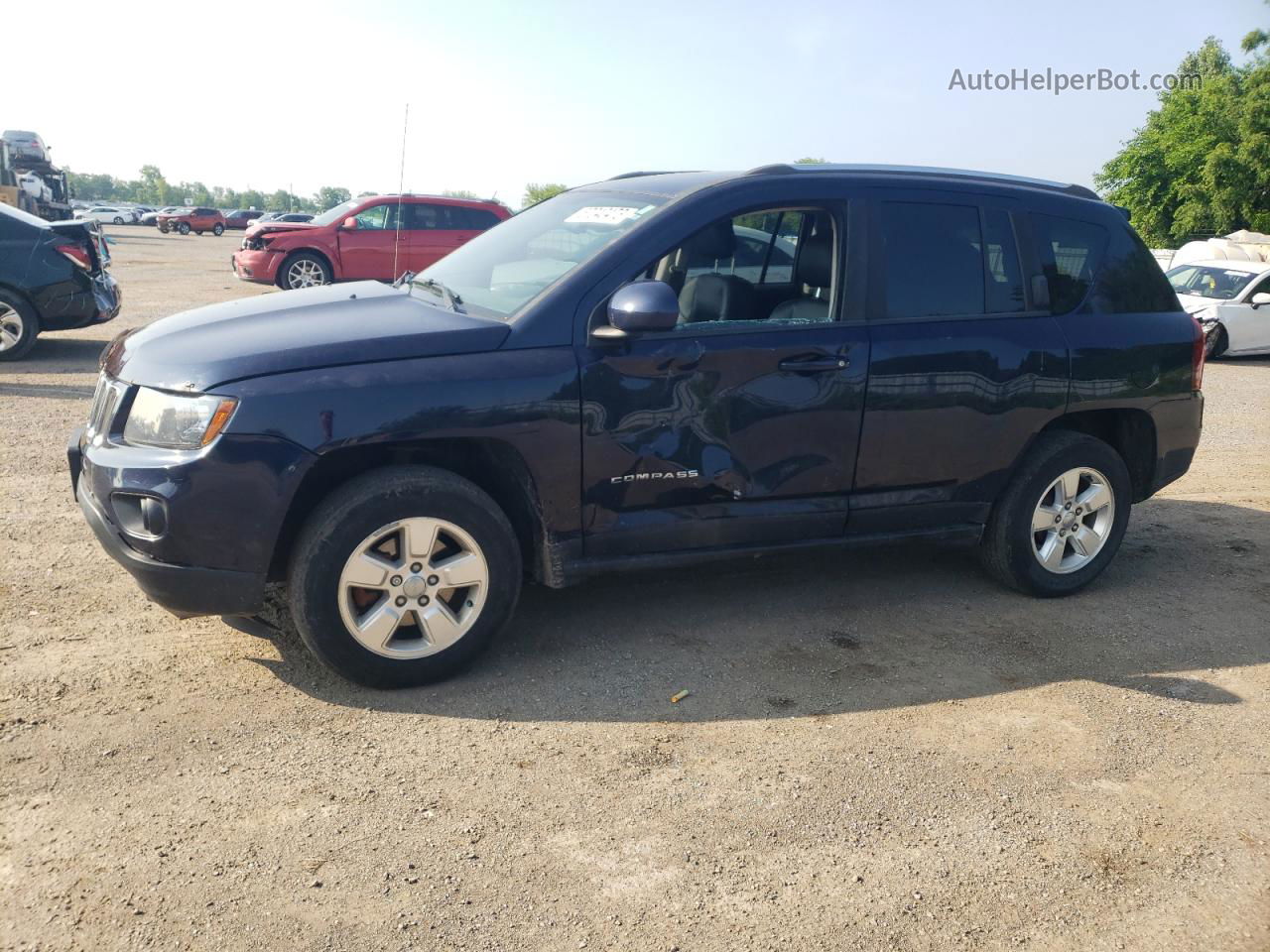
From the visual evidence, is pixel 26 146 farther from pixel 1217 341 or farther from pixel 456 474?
pixel 456 474

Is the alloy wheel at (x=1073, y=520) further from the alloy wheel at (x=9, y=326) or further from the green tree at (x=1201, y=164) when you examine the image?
the green tree at (x=1201, y=164)

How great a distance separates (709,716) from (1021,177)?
3119mm

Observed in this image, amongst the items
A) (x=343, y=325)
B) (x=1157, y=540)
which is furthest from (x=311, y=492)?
(x=1157, y=540)

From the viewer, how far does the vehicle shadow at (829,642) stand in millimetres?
4055

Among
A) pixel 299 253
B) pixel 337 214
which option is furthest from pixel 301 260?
pixel 337 214

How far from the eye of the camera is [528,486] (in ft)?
13.3

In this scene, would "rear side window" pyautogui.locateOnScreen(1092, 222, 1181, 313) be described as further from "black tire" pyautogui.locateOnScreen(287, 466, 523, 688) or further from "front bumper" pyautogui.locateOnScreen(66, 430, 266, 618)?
"front bumper" pyautogui.locateOnScreen(66, 430, 266, 618)

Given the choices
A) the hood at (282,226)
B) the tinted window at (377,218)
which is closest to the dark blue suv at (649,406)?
the tinted window at (377,218)

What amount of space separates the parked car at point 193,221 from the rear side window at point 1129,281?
199ft

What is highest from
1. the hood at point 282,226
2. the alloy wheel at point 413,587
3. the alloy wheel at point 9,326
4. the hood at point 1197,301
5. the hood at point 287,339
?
the hood at point 282,226

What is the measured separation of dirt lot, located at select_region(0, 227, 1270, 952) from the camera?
2.85 metres

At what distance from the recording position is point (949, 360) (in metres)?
4.70

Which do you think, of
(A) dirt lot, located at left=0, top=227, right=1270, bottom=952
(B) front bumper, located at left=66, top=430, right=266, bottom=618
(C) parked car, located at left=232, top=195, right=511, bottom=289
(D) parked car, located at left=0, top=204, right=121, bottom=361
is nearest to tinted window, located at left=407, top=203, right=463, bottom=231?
(C) parked car, located at left=232, top=195, right=511, bottom=289

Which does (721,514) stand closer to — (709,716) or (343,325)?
(709,716)
